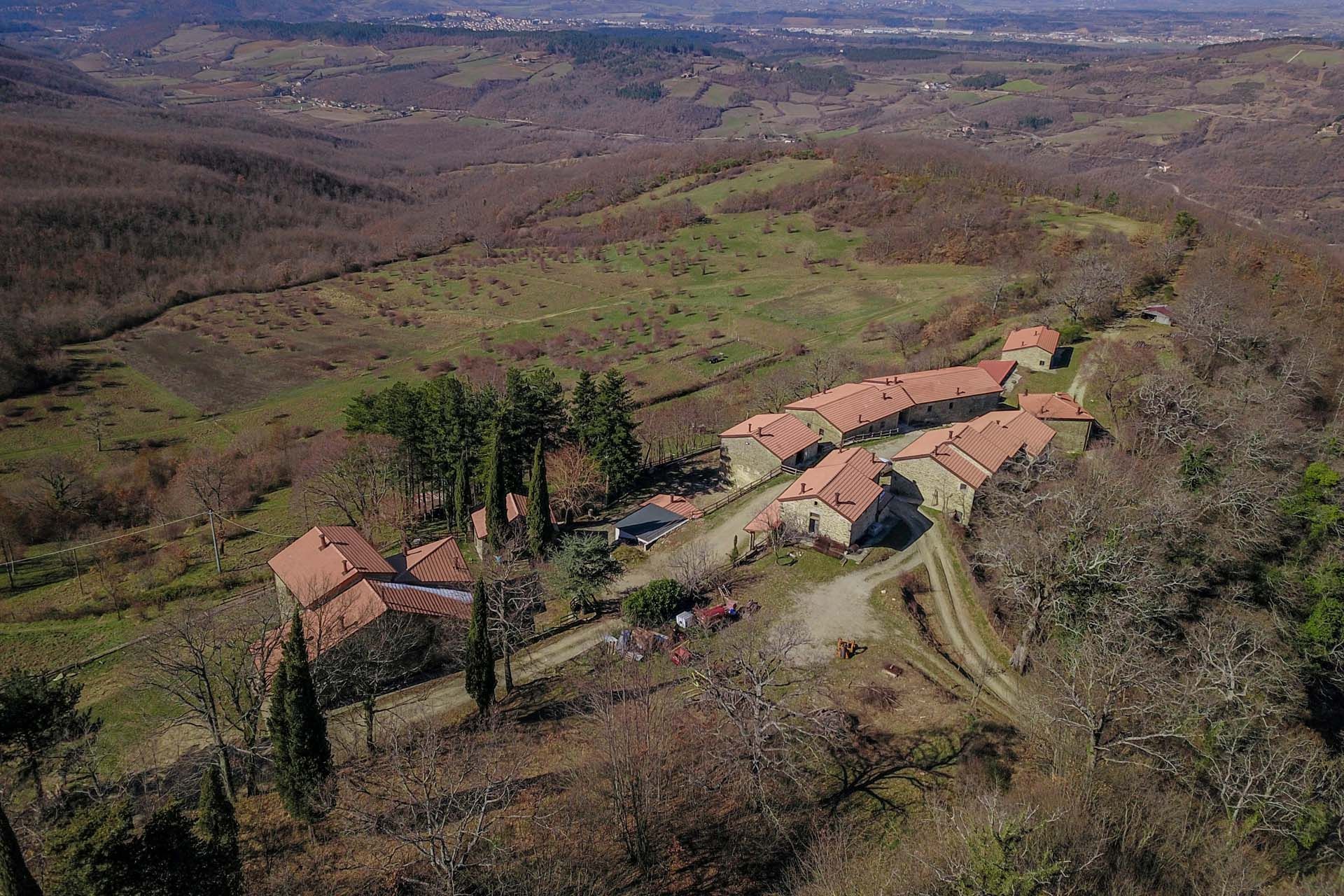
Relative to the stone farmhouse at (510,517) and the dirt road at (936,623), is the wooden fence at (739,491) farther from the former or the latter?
the dirt road at (936,623)

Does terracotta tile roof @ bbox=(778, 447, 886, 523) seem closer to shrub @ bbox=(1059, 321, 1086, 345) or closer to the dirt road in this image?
the dirt road

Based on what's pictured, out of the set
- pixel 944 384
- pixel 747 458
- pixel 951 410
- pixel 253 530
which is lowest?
pixel 253 530

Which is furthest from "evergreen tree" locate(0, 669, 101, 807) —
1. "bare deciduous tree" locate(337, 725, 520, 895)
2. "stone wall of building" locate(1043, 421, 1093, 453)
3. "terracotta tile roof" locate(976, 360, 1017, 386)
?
"terracotta tile roof" locate(976, 360, 1017, 386)

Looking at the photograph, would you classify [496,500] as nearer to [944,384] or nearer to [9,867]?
[9,867]

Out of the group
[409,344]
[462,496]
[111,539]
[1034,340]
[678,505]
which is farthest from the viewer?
[409,344]

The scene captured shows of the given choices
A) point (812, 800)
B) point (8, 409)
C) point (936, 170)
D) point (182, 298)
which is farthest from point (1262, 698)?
point (182, 298)

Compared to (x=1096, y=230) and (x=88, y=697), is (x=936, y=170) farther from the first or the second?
(x=88, y=697)

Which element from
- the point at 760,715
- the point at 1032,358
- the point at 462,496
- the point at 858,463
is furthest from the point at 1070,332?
the point at 760,715

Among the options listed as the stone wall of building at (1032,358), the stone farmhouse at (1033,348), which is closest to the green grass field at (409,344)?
the stone wall of building at (1032,358)
